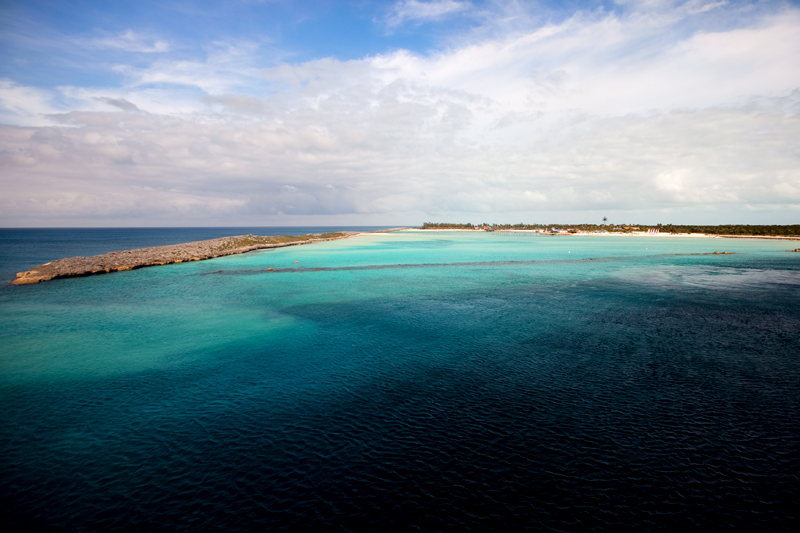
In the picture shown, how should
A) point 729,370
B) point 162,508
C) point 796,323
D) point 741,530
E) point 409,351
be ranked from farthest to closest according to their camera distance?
1. point 796,323
2. point 409,351
3. point 729,370
4. point 162,508
5. point 741,530

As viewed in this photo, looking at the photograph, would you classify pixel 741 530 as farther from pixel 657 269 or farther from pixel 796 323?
pixel 657 269

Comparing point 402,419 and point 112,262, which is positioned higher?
point 112,262

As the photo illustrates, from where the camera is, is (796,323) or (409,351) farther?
(796,323)

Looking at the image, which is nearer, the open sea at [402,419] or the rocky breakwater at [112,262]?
the open sea at [402,419]

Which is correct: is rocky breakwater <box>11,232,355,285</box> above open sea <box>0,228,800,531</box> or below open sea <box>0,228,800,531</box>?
above

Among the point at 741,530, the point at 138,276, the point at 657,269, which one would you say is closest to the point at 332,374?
the point at 741,530

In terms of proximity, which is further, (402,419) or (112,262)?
(112,262)

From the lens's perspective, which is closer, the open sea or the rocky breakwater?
the open sea

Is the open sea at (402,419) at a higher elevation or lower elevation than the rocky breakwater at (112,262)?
lower
